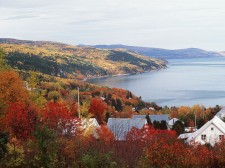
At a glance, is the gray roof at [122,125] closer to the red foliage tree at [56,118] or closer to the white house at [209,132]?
the white house at [209,132]

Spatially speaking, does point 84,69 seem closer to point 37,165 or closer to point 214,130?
point 214,130

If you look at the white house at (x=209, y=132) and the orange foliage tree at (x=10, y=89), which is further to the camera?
the white house at (x=209, y=132)

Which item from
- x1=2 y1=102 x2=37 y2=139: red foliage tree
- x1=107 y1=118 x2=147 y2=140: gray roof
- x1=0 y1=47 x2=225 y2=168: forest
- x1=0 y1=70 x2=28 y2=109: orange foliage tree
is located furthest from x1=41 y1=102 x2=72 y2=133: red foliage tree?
x1=107 y1=118 x2=147 y2=140: gray roof

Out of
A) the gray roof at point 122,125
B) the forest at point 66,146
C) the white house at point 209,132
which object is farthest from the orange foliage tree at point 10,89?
the white house at point 209,132

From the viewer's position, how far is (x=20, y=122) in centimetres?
2277

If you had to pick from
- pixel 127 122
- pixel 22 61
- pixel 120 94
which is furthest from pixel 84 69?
pixel 127 122

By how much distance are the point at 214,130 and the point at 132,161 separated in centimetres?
1799

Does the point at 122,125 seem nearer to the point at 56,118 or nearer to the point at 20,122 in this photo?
the point at 56,118

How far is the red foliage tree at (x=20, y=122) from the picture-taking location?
2241cm

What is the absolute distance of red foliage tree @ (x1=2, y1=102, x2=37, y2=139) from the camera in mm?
Result: 22406

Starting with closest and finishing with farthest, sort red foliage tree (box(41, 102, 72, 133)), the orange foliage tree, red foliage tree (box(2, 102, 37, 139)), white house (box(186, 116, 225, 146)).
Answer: red foliage tree (box(41, 102, 72, 133)), red foliage tree (box(2, 102, 37, 139)), the orange foliage tree, white house (box(186, 116, 225, 146))

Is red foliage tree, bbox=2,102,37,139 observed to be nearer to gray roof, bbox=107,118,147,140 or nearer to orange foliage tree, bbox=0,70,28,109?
orange foliage tree, bbox=0,70,28,109

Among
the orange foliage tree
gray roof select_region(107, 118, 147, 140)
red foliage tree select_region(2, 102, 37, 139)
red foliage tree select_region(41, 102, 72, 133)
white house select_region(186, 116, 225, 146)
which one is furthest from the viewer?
white house select_region(186, 116, 225, 146)

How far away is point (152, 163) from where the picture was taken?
47.6 feet
